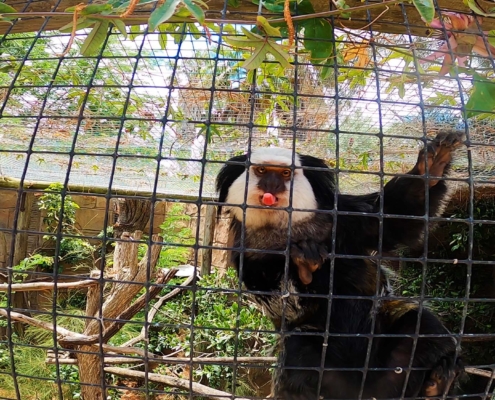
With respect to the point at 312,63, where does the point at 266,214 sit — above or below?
below

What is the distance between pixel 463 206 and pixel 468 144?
13.0 feet

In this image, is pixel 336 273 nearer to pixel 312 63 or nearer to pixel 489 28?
pixel 312 63

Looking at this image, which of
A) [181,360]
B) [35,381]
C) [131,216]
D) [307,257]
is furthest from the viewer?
[131,216]

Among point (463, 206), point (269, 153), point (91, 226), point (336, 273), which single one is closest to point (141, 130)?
point (269, 153)

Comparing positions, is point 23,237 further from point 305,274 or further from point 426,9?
point 426,9

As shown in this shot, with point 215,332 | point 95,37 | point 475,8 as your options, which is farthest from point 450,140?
point 215,332

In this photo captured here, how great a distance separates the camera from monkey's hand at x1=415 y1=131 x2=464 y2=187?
5.07 feet

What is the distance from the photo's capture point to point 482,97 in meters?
1.31

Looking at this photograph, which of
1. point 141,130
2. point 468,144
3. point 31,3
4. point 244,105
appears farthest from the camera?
point 141,130

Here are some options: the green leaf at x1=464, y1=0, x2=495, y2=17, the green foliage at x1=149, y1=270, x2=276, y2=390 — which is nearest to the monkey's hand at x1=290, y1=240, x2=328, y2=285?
the green leaf at x1=464, y1=0, x2=495, y2=17

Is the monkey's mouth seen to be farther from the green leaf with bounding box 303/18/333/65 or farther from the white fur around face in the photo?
the green leaf with bounding box 303/18/333/65

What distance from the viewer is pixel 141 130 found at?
2.75 m

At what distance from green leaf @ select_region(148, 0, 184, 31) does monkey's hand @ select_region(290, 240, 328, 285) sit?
0.79 meters

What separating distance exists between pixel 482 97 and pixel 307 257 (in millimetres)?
638
